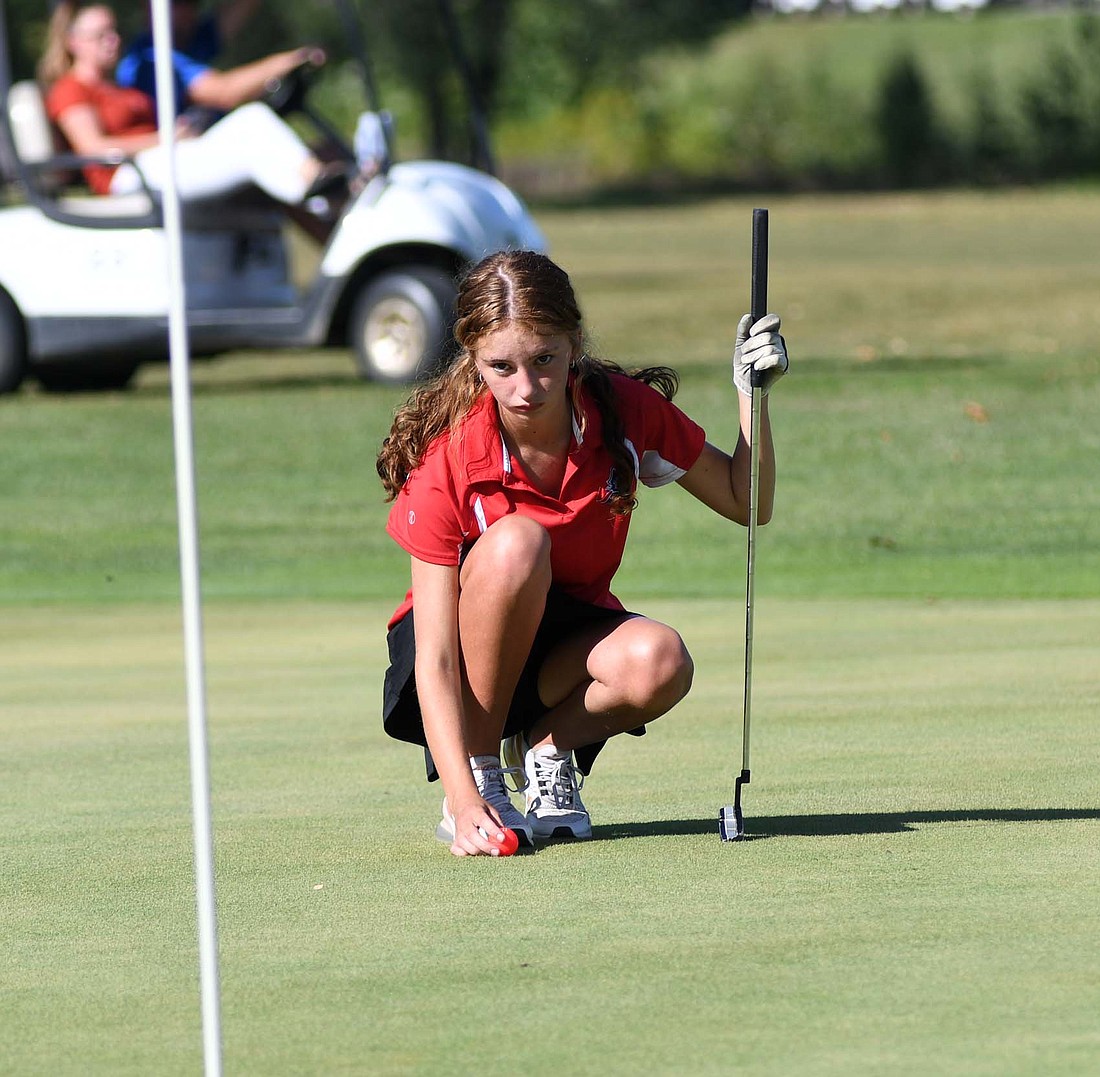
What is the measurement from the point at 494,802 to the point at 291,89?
10.2 metres

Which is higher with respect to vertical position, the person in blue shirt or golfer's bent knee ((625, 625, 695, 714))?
the person in blue shirt

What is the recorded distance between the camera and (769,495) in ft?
13.8

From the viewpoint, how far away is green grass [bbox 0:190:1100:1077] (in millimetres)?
2896

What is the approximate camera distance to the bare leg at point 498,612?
Result: 12.9 feet

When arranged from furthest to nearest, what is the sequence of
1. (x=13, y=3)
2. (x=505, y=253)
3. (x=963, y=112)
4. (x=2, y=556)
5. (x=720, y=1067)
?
(x=963, y=112)
(x=13, y=3)
(x=2, y=556)
(x=505, y=253)
(x=720, y=1067)

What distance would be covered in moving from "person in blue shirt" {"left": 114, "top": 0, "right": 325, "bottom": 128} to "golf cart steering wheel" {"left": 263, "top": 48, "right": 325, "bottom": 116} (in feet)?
0.30

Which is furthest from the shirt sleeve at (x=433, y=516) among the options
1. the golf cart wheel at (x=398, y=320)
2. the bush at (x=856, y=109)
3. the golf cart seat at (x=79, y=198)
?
the bush at (x=856, y=109)

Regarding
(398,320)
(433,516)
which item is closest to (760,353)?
(433,516)

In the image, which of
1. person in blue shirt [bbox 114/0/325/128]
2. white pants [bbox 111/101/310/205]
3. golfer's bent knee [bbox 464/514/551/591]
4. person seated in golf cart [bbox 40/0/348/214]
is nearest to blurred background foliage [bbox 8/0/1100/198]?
person in blue shirt [bbox 114/0/325/128]

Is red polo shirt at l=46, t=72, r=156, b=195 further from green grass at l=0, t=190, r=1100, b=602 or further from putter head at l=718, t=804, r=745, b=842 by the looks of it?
putter head at l=718, t=804, r=745, b=842

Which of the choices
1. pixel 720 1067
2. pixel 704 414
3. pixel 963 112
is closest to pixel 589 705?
pixel 720 1067

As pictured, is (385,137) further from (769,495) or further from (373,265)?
(769,495)

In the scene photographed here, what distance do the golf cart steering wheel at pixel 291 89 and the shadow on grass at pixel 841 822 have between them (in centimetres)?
984

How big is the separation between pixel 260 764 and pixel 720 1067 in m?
2.46
